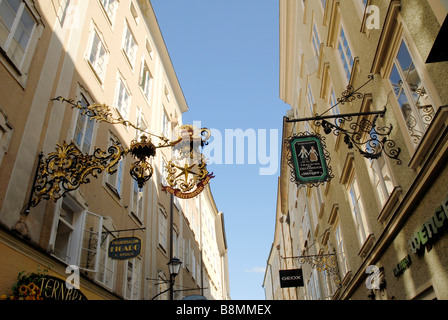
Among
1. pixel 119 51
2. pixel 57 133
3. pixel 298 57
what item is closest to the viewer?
pixel 57 133

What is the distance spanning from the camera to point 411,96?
716 centimetres

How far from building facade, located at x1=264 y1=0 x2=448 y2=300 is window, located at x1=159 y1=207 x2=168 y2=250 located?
812 centimetres

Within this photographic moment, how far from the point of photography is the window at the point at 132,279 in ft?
43.7

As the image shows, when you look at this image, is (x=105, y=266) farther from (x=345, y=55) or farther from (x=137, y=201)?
(x=345, y=55)

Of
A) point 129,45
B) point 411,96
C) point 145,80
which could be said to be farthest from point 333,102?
point 145,80

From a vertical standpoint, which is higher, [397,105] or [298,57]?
[298,57]

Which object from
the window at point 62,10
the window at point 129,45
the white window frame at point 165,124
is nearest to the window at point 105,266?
the window at point 62,10

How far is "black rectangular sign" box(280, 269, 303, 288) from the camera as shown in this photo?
54.9 feet

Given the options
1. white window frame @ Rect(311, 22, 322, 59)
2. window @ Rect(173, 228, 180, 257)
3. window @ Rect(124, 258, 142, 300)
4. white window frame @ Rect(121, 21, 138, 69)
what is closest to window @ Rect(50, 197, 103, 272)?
window @ Rect(124, 258, 142, 300)

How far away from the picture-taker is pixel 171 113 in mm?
26828

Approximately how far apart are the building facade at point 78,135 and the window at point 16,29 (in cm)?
3

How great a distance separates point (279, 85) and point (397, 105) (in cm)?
1982

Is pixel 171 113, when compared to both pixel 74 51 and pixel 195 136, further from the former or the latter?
pixel 195 136
